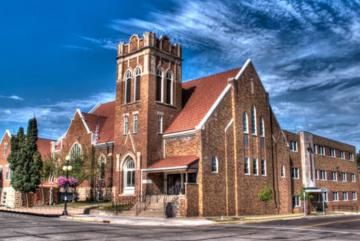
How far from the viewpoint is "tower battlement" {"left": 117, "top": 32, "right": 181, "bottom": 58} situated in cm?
3803

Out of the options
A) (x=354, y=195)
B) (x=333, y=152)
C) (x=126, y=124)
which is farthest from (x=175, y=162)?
(x=354, y=195)

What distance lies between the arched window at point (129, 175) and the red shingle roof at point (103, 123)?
4.48 metres

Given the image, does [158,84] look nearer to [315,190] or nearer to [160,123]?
[160,123]

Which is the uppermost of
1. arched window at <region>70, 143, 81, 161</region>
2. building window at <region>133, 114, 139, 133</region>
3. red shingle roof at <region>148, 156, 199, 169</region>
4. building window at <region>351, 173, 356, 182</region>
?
building window at <region>133, 114, 139, 133</region>

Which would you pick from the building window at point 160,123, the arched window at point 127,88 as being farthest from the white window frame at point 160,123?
the arched window at point 127,88

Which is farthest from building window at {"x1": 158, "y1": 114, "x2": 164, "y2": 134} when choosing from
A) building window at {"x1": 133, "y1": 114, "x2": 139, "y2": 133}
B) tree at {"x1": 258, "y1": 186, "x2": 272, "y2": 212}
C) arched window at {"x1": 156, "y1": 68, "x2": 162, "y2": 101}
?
tree at {"x1": 258, "y1": 186, "x2": 272, "y2": 212}

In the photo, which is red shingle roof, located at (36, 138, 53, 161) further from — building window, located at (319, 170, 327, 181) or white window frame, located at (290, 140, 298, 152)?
building window, located at (319, 170, 327, 181)

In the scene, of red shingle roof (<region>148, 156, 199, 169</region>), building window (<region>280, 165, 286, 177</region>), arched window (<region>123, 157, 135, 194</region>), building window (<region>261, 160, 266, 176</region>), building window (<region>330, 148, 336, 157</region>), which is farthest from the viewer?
building window (<region>330, 148, 336, 157</region>)

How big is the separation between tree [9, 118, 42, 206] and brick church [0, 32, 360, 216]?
10.4 ft

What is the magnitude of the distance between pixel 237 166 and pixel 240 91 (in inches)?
277

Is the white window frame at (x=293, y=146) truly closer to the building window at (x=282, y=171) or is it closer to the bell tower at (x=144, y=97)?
the building window at (x=282, y=171)

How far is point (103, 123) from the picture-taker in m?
46.7

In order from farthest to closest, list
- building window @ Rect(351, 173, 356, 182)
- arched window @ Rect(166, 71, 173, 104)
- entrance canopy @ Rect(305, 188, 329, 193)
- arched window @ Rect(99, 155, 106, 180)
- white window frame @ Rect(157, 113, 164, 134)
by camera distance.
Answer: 1. building window @ Rect(351, 173, 356, 182)
2. entrance canopy @ Rect(305, 188, 329, 193)
3. arched window @ Rect(99, 155, 106, 180)
4. arched window @ Rect(166, 71, 173, 104)
5. white window frame @ Rect(157, 113, 164, 134)

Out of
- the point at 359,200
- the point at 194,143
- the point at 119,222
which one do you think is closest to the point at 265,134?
the point at 194,143
